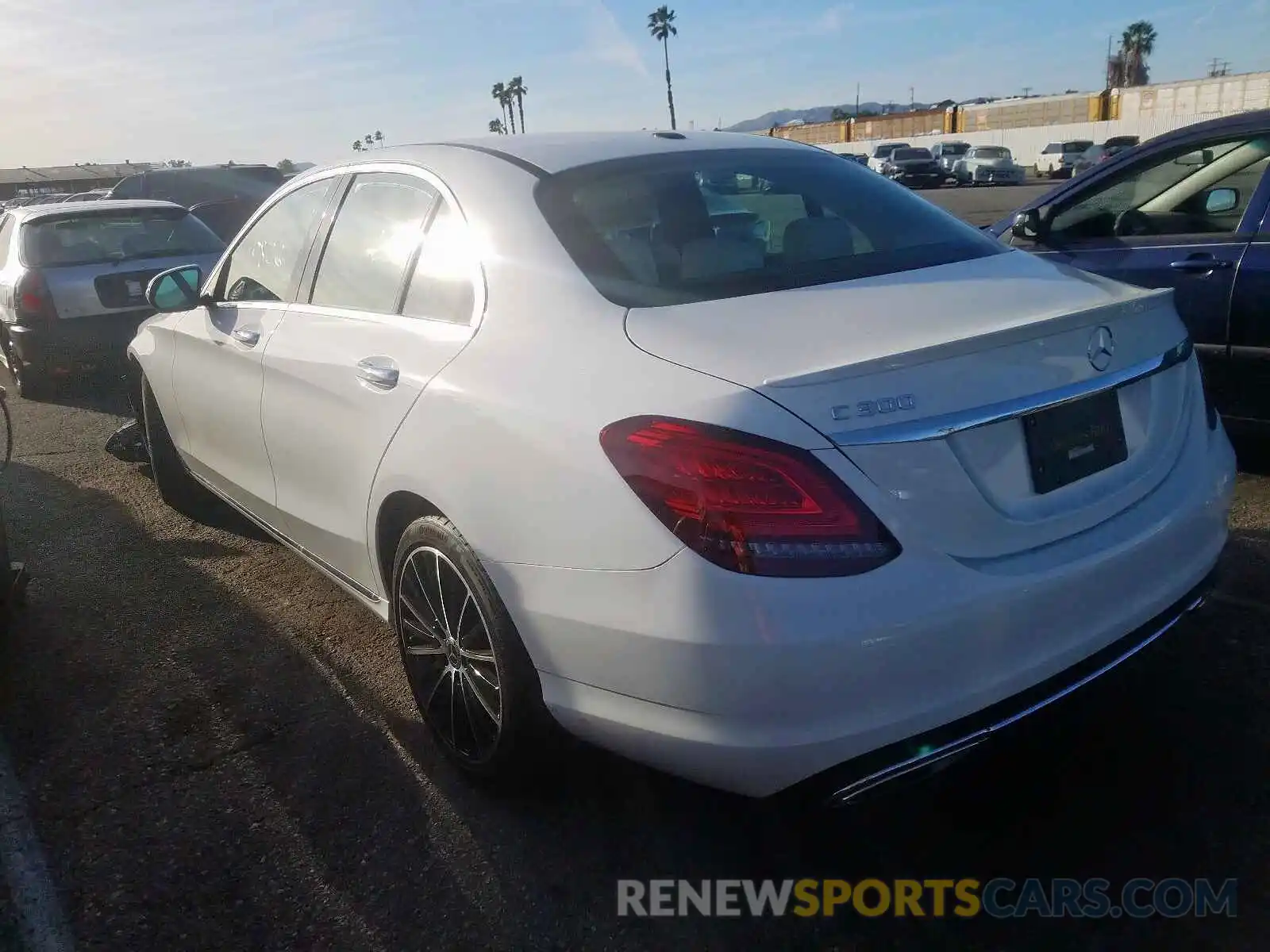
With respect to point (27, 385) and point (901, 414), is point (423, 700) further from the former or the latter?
point (27, 385)

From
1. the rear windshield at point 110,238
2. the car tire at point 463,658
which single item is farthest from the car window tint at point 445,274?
the rear windshield at point 110,238

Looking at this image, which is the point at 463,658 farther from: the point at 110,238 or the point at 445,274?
the point at 110,238

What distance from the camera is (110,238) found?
8602 millimetres

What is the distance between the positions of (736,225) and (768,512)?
1.31 meters

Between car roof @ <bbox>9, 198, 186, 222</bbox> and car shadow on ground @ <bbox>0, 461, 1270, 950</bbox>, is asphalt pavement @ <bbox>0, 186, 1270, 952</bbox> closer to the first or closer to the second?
car shadow on ground @ <bbox>0, 461, 1270, 950</bbox>

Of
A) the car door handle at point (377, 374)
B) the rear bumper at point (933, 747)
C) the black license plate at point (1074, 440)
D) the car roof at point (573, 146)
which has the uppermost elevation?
the car roof at point (573, 146)

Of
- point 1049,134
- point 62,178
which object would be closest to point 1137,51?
point 1049,134

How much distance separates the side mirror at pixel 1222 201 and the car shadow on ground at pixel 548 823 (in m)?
2.12

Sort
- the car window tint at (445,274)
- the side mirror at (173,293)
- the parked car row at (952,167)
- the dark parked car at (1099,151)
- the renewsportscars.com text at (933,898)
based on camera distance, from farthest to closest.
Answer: the dark parked car at (1099,151) < the parked car row at (952,167) < the side mirror at (173,293) < the car window tint at (445,274) < the renewsportscars.com text at (933,898)

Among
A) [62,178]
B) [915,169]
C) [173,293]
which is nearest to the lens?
[173,293]

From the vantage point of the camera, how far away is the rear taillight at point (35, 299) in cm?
816

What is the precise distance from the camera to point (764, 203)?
3.16 meters

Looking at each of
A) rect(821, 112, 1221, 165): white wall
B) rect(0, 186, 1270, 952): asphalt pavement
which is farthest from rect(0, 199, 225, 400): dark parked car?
rect(821, 112, 1221, 165): white wall

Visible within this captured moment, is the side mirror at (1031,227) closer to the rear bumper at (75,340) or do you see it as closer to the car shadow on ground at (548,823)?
the car shadow on ground at (548,823)
